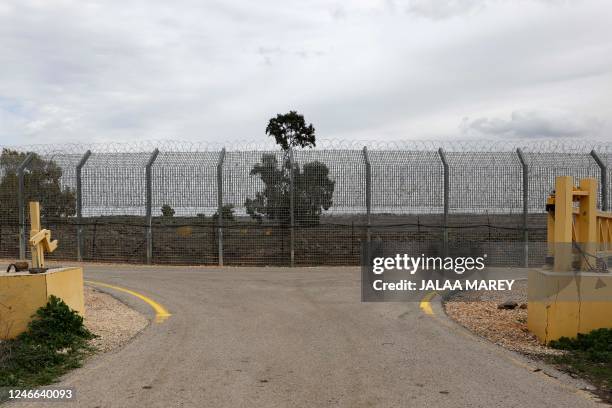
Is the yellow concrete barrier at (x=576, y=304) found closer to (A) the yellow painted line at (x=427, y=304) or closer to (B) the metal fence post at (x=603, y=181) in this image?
(A) the yellow painted line at (x=427, y=304)

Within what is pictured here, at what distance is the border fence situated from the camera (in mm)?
17594

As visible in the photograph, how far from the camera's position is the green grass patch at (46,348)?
6.02 meters

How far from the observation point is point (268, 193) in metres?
17.8

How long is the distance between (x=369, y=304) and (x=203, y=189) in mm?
8343

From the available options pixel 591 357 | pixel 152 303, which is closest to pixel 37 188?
pixel 152 303

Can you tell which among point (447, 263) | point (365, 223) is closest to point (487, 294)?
point (447, 263)

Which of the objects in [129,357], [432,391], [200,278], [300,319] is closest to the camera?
[432,391]

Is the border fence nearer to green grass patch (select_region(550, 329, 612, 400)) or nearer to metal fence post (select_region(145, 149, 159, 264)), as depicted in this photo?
metal fence post (select_region(145, 149, 159, 264))

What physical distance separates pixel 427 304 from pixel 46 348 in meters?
6.35

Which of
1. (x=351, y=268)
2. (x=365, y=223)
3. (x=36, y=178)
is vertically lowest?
(x=351, y=268)

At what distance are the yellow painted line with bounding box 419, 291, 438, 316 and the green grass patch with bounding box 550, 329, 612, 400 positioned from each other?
267 cm

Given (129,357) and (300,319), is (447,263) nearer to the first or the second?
(300,319)

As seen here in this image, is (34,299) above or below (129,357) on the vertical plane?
above

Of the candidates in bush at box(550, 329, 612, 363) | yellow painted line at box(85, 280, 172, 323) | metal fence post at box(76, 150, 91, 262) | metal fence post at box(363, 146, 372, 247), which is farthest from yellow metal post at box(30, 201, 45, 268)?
metal fence post at box(363, 146, 372, 247)
